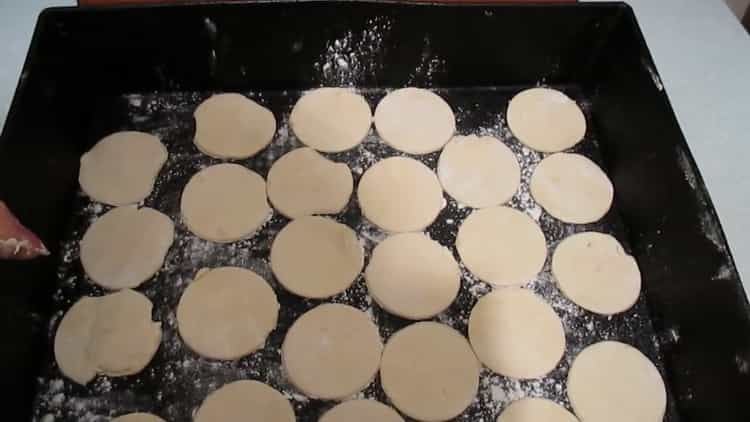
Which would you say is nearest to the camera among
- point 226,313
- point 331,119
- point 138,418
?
point 138,418

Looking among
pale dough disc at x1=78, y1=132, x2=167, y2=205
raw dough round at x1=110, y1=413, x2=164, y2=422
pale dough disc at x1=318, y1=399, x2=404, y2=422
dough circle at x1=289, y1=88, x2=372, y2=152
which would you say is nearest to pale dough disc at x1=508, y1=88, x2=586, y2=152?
dough circle at x1=289, y1=88, x2=372, y2=152

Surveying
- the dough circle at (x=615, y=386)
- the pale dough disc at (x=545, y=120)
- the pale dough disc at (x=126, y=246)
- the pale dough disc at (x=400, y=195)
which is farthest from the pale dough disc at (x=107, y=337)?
the pale dough disc at (x=545, y=120)

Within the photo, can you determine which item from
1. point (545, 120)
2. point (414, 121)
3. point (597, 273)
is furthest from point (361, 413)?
point (545, 120)

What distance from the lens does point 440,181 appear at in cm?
145

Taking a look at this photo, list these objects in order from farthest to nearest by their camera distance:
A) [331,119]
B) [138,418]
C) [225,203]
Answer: [331,119]
[225,203]
[138,418]

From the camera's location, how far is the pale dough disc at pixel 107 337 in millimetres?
1190

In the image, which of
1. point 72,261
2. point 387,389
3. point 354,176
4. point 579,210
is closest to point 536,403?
point 387,389

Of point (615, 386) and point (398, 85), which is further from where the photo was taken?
point (398, 85)

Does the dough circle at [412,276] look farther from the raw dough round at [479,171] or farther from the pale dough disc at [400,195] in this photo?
the raw dough round at [479,171]

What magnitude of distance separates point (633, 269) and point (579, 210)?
0.16 meters

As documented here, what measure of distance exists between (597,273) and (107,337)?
92 cm

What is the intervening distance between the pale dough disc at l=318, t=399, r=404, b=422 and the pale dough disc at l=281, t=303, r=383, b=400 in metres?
0.02

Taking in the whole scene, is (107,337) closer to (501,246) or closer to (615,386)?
(501,246)

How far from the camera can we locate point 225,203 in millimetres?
1380
